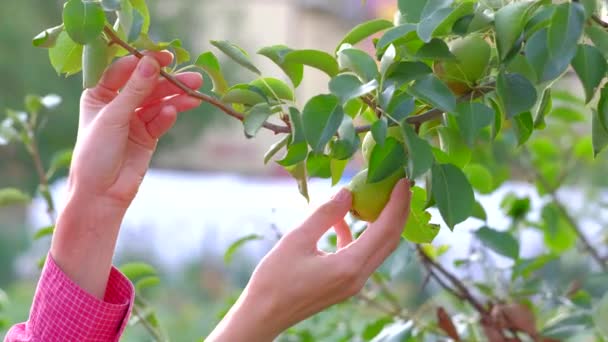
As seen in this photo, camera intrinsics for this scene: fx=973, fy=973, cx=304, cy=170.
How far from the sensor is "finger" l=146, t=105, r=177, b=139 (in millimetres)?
780

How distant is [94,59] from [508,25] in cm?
28

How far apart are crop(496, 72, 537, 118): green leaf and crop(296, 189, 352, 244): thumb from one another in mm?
138

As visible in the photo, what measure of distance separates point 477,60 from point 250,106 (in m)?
0.16

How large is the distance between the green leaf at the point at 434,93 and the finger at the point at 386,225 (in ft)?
0.29

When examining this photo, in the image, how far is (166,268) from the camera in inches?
201

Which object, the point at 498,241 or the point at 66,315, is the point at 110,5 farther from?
the point at 498,241

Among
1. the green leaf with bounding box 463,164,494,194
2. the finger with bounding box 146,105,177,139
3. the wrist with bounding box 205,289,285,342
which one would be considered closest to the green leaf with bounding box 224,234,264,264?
the green leaf with bounding box 463,164,494,194

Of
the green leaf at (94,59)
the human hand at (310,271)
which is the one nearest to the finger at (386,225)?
the human hand at (310,271)

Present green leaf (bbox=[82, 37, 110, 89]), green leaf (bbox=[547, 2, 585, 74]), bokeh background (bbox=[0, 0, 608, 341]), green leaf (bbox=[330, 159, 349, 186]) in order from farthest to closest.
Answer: bokeh background (bbox=[0, 0, 608, 341]) < green leaf (bbox=[330, 159, 349, 186]) < green leaf (bbox=[82, 37, 110, 89]) < green leaf (bbox=[547, 2, 585, 74])

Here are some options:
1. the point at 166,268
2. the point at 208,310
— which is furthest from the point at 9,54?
the point at 208,310

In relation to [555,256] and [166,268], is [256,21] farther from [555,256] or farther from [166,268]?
[555,256]

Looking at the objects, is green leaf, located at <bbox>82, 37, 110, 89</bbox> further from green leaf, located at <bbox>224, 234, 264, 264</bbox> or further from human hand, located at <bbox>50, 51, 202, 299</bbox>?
green leaf, located at <bbox>224, 234, 264, 264</bbox>

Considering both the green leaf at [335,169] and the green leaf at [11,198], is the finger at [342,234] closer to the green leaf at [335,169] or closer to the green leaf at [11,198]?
the green leaf at [335,169]

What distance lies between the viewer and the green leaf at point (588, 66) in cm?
59
